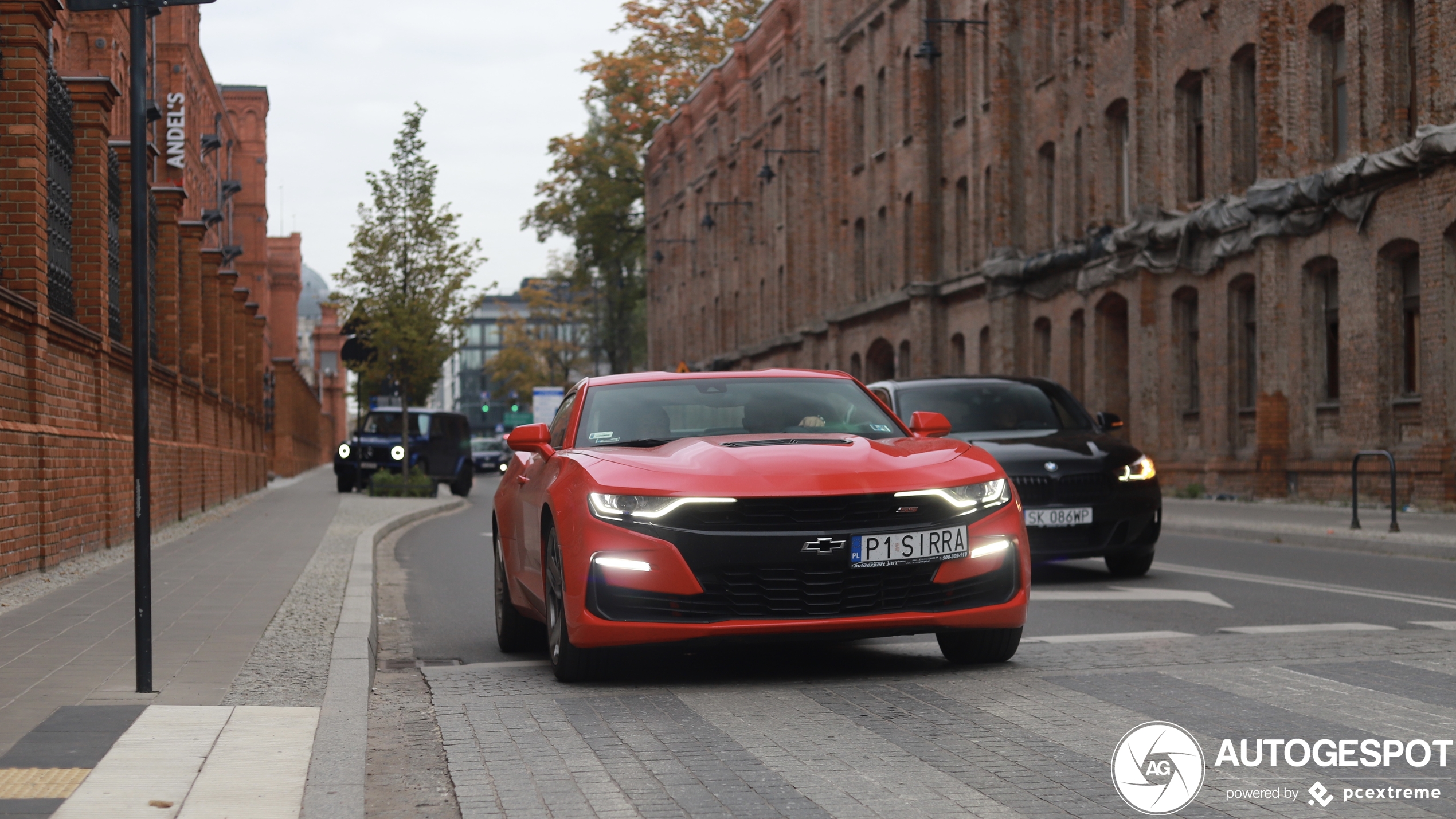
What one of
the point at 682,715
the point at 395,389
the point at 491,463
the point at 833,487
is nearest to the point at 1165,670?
the point at 833,487

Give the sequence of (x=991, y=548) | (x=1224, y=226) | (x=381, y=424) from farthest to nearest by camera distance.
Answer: (x=381, y=424)
(x=1224, y=226)
(x=991, y=548)

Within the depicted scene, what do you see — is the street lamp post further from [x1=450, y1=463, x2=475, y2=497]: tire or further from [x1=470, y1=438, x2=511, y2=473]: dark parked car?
[x1=470, y1=438, x2=511, y2=473]: dark parked car

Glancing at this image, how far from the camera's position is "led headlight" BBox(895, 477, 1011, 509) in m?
7.29

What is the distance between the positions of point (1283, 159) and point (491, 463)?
45152 mm

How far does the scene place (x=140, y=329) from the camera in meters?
7.16

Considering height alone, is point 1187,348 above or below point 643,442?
above

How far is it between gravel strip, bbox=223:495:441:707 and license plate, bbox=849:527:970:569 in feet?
7.69

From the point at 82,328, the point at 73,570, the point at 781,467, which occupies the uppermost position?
the point at 82,328

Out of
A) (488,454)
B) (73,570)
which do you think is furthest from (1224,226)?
(488,454)

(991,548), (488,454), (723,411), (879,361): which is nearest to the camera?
(991,548)

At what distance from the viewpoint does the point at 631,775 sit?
18.0ft

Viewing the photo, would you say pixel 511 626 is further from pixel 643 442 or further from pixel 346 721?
pixel 346 721

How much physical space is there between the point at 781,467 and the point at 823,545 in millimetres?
383

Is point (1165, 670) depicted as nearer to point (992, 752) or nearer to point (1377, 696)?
point (1377, 696)
